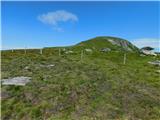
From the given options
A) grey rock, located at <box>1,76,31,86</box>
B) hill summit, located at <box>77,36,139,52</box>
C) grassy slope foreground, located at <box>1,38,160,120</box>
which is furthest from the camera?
hill summit, located at <box>77,36,139,52</box>

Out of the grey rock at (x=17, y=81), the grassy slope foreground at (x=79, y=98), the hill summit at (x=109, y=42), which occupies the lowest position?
the grassy slope foreground at (x=79, y=98)

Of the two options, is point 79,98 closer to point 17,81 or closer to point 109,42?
point 17,81

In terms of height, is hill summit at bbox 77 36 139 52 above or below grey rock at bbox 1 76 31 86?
above

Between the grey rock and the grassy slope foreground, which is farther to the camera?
the grey rock

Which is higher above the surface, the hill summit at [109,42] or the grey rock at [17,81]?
the hill summit at [109,42]

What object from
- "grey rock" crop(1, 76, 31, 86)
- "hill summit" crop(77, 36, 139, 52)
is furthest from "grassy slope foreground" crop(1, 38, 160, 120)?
"hill summit" crop(77, 36, 139, 52)

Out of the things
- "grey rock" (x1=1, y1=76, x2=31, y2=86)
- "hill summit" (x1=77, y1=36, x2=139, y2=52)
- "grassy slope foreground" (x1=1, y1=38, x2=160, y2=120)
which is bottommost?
"grassy slope foreground" (x1=1, y1=38, x2=160, y2=120)

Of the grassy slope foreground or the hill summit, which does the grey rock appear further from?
the hill summit

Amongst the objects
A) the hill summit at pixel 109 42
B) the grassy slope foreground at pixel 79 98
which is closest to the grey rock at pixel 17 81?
the grassy slope foreground at pixel 79 98

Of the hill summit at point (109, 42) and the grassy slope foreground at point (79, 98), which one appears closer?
the grassy slope foreground at point (79, 98)

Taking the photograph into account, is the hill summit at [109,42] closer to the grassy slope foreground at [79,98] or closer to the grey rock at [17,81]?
the grassy slope foreground at [79,98]

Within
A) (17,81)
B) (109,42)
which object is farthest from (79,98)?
(109,42)

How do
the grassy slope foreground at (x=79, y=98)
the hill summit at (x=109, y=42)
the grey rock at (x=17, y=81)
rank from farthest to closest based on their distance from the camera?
1. the hill summit at (x=109, y=42)
2. the grey rock at (x=17, y=81)
3. the grassy slope foreground at (x=79, y=98)

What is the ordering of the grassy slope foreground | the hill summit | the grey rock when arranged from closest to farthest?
the grassy slope foreground
the grey rock
the hill summit
